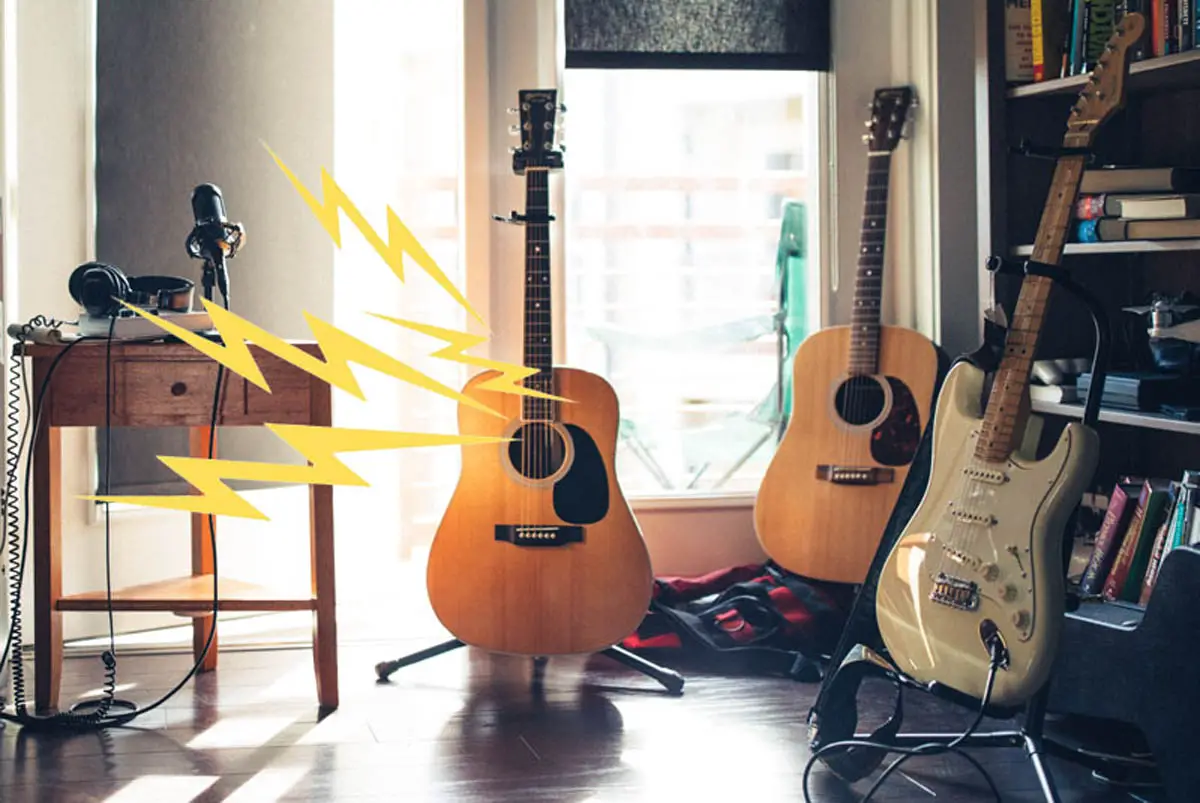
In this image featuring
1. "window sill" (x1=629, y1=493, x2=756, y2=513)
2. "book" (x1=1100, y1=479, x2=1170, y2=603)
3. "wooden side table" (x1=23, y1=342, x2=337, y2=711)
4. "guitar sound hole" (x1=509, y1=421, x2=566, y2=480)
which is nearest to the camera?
"book" (x1=1100, y1=479, x2=1170, y2=603)

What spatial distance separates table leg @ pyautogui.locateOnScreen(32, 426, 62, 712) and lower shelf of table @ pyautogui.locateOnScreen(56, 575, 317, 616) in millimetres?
30

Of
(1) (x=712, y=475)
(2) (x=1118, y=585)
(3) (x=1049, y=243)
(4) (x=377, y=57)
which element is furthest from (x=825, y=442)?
(4) (x=377, y=57)

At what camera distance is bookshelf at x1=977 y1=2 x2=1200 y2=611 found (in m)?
2.57

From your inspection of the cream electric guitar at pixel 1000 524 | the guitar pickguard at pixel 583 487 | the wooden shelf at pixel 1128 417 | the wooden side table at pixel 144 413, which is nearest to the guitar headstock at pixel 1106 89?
the cream electric guitar at pixel 1000 524

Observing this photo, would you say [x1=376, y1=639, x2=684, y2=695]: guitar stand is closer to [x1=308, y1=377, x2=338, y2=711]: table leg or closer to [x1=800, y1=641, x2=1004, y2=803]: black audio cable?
[x1=308, y1=377, x2=338, y2=711]: table leg

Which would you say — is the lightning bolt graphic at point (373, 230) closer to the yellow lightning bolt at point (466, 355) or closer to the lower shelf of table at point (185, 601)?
the yellow lightning bolt at point (466, 355)

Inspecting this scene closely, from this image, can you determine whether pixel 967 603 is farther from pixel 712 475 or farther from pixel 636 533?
pixel 712 475

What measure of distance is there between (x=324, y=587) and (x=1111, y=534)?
1423 millimetres

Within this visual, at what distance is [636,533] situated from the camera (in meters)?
2.54

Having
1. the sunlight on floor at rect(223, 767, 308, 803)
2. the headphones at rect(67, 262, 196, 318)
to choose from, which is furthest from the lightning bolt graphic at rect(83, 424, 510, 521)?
the sunlight on floor at rect(223, 767, 308, 803)

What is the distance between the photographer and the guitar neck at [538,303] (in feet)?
8.48

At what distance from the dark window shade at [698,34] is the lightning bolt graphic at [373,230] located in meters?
0.56

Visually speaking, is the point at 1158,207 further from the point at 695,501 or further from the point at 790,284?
the point at 695,501

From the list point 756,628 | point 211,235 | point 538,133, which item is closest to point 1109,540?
point 756,628
